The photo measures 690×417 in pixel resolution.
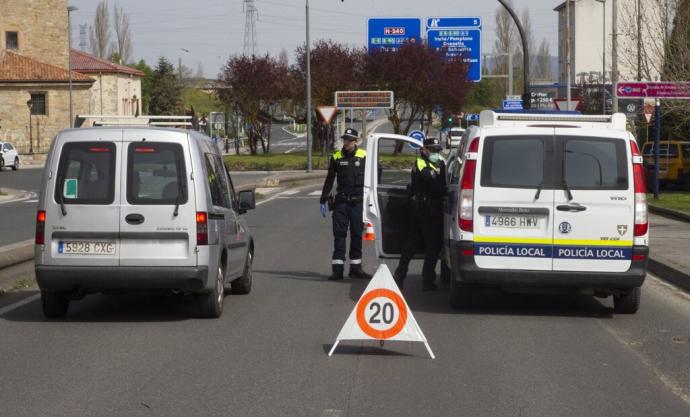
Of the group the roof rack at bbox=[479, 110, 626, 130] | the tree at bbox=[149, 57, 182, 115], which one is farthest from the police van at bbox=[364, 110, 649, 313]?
the tree at bbox=[149, 57, 182, 115]

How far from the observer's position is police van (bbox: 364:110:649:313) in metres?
11.0

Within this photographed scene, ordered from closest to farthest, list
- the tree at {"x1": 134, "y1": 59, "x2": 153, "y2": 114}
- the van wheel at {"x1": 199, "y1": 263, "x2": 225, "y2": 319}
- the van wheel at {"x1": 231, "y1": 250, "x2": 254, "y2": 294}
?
the van wheel at {"x1": 199, "y1": 263, "x2": 225, "y2": 319}, the van wheel at {"x1": 231, "y1": 250, "x2": 254, "y2": 294}, the tree at {"x1": 134, "y1": 59, "x2": 153, "y2": 114}

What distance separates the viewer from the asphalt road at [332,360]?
23.6 feet

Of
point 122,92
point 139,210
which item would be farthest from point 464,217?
point 122,92

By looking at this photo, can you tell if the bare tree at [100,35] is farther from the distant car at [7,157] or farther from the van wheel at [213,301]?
the van wheel at [213,301]

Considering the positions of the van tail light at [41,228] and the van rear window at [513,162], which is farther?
the van rear window at [513,162]

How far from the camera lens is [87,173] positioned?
34.1ft

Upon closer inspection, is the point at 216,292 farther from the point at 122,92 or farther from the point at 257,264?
the point at 122,92

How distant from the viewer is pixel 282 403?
283 inches

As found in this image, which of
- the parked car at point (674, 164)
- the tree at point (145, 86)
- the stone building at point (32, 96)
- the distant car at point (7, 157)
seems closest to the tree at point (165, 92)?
the tree at point (145, 86)

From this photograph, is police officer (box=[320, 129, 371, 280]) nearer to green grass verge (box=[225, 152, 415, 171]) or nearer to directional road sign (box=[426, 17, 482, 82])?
directional road sign (box=[426, 17, 482, 82])

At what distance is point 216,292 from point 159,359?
206 cm

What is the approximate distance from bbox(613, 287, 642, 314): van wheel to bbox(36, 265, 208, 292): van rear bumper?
4272 millimetres

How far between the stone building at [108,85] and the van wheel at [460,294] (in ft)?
258
